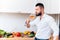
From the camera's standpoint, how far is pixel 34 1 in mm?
1614

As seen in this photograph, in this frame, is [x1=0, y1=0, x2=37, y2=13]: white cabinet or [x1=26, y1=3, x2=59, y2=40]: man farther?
[x1=0, y1=0, x2=37, y2=13]: white cabinet

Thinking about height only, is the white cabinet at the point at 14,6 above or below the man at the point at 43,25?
above

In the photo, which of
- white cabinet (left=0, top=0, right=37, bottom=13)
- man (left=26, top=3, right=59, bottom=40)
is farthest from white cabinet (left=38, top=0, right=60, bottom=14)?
white cabinet (left=0, top=0, right=37, bottom=13)

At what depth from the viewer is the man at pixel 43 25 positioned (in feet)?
4.56

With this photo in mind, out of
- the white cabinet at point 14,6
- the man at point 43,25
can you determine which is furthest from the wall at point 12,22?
the man at point 43,25

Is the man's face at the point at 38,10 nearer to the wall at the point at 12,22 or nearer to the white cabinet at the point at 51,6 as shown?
the white cabinet at the point at 51,6

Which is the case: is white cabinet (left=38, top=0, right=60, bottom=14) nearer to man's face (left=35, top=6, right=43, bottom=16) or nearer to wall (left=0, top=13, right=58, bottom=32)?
man's face (left=35, top=6, right=43, bottom=16)

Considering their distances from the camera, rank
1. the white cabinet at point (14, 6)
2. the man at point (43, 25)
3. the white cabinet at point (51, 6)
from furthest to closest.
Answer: the white cabinet at point (14, 6) < the white cabinet at point (51, 6) < the man at point (43, 25)

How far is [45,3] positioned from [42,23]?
0.26 meters

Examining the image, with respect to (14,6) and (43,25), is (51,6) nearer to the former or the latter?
(43,25)

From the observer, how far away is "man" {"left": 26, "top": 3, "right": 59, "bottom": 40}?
1.39 meters

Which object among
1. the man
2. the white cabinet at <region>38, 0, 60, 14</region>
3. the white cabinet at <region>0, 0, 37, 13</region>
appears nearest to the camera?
the man

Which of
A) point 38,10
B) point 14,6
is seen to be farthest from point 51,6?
point 14,6

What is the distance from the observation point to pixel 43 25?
4.72 ft
